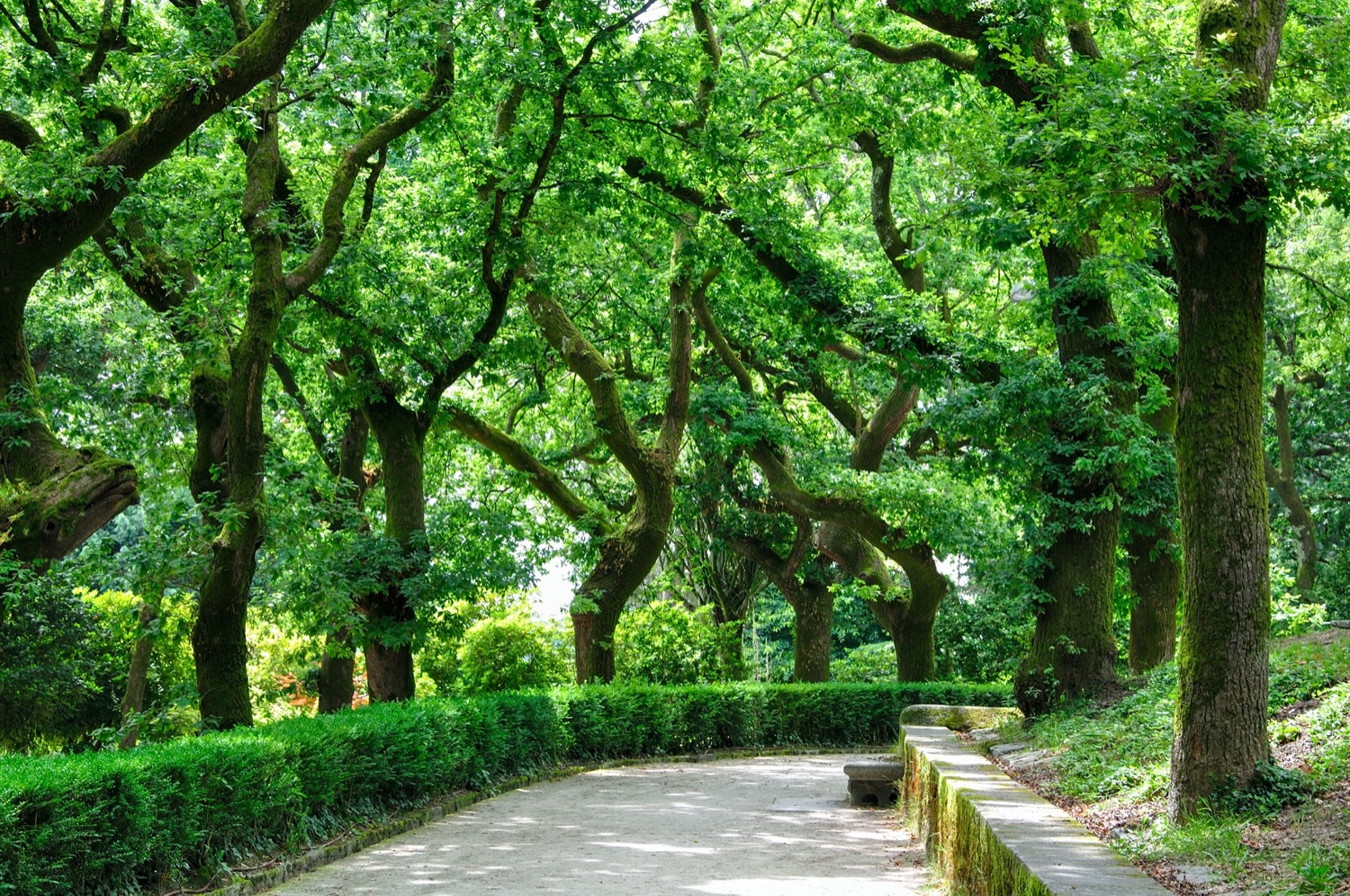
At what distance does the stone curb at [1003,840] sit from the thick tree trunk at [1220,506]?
0.89 m

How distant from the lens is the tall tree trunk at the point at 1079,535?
40.1 feet

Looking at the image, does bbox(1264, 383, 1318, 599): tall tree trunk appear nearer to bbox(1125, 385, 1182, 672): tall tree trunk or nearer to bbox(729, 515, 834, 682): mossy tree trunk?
bbox(729, 515, 834, 682): mossy tree trunk

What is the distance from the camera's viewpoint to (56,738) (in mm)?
18078

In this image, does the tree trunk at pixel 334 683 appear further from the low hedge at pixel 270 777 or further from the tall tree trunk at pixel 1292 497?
the tall tree trunk at pixel 1292 497

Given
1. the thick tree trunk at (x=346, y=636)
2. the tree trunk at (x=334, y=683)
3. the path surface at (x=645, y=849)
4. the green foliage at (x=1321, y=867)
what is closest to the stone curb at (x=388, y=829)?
the path surface at (x=645, y=849)

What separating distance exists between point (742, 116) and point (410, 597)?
303 inches

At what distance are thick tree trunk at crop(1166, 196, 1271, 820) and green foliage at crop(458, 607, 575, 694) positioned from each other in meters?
14.9

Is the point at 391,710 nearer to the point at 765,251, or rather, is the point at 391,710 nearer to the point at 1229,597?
the point at 765,251

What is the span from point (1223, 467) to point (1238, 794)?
1.70 m

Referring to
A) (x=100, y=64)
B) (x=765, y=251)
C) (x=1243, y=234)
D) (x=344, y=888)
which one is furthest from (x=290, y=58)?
(x=1243, y=234)

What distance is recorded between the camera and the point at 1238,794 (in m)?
5.99

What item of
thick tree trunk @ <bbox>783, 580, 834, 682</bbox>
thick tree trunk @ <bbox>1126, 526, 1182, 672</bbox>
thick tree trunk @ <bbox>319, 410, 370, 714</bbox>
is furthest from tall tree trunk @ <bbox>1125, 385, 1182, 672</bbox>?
thick tree trunk @ <bbox>783, 580, 834, 682</bbox>

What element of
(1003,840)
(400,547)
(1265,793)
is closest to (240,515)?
(400,547)

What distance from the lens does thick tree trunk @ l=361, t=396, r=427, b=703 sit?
46.5ft
